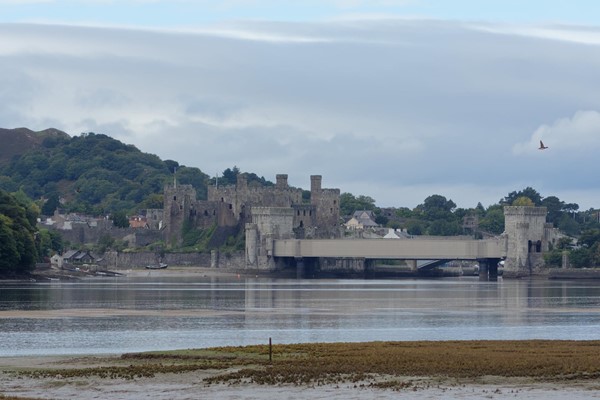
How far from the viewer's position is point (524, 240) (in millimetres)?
137375

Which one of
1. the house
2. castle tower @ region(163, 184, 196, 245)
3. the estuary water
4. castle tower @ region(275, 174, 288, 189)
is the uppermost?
castle tower @ region(275, 174, 288, 189)

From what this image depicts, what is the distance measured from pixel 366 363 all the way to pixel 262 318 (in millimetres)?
23587

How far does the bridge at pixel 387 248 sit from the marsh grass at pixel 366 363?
310 ft

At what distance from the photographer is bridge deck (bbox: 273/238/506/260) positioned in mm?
137625

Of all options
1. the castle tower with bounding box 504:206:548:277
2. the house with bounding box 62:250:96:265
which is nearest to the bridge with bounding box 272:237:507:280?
the castle tower with bounding box 504:206:548:277

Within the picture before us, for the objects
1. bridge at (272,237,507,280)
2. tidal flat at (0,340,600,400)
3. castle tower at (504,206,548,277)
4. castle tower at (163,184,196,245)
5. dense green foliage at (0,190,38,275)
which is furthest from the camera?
castle tower at (163,184,196,245)

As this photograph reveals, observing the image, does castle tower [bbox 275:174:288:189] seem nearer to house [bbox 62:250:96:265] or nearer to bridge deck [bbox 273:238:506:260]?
bridge deck [bbox 273:238:506:260]

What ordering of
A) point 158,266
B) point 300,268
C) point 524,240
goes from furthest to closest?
1. point 158,266
2. point 300,268
3. point 524,240

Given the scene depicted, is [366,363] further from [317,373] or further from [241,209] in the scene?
[241,209]

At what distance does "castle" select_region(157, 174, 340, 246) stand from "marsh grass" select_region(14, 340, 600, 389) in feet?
379

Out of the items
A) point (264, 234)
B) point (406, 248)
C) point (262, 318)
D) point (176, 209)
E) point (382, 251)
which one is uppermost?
point (176, 209)

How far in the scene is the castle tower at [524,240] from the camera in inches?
5369

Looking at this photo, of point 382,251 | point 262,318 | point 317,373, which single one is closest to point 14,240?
point 382,251

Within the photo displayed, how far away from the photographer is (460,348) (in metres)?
41.7
